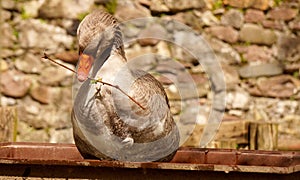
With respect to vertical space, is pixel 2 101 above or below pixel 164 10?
below

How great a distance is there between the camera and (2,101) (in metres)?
5.13

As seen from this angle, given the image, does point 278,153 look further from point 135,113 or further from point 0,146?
point 0,146

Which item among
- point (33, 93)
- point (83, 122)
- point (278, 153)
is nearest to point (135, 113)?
point (83, 122)

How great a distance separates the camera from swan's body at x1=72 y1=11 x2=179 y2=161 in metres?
2.39

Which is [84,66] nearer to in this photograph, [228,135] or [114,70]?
[114,70]

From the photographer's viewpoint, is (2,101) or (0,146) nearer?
(0,146)

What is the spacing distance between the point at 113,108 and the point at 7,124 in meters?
1.47

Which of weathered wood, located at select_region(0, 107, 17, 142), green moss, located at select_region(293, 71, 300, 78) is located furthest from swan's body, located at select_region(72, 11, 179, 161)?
green moss, located at select_region(293, 71, 300, 78)

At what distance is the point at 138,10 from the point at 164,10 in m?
0.19

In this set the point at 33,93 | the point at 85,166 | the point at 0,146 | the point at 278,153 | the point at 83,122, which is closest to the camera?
the point at 85,166

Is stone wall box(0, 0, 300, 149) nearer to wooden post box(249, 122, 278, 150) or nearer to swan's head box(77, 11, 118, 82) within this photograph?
wooden post box(249, 122, 278, 150)

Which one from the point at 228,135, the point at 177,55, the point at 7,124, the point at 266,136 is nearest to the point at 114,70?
the point at 7,124

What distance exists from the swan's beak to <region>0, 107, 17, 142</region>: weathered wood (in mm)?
1374

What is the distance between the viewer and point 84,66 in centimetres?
244
